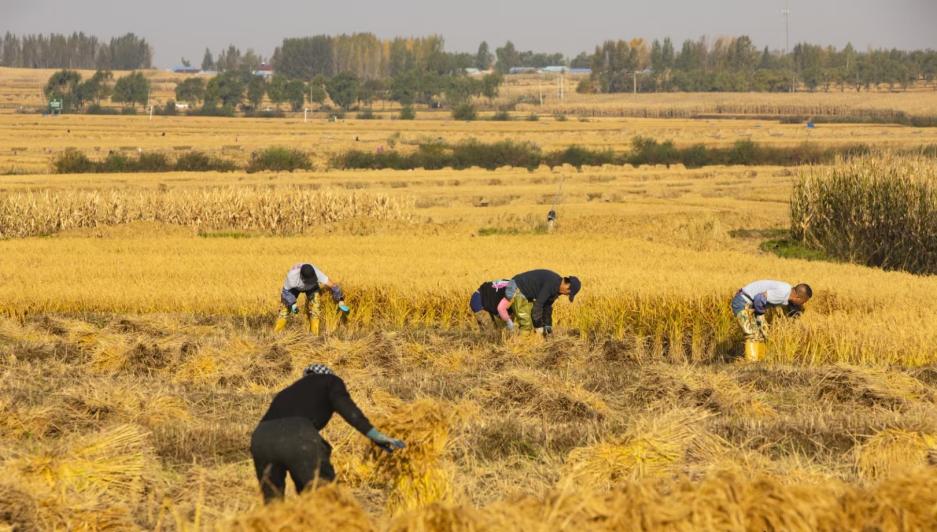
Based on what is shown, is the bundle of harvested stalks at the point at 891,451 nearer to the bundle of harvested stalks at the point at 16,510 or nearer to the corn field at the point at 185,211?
the bundle of harvested stalks at the point at 16,510

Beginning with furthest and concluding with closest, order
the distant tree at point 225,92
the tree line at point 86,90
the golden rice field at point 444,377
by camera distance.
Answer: the tree line at point 86,90, the distant tree at point 225,92, the golden rice field at point 444,377

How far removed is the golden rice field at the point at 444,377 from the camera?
7637mm

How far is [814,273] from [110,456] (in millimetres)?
16778

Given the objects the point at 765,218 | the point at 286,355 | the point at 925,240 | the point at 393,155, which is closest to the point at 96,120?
the point at 393,155

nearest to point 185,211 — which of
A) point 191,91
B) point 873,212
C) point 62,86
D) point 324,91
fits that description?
point 873,212

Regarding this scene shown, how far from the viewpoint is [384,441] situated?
340 inches

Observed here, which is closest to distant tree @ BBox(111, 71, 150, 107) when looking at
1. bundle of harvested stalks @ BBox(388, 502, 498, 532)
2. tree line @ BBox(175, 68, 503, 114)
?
tree line @ BBox(175, 68, 503, 114)

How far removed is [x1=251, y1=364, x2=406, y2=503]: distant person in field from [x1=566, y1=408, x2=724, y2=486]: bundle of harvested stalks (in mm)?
2103

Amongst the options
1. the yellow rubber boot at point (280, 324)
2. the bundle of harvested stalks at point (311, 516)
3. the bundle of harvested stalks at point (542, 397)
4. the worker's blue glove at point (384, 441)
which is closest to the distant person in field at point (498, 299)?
the bundle of harvested stalks at point (542, 397)

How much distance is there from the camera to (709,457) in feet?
33.1

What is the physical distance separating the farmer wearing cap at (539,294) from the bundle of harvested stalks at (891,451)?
16.3ft

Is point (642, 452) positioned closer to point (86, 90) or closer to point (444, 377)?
point (444, 377)

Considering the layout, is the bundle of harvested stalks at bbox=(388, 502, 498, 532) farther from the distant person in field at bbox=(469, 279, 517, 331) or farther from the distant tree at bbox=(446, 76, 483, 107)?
the distant tree at bbox=(446, 76, 483, 107)

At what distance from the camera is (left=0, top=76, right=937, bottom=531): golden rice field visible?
7.64 meters
